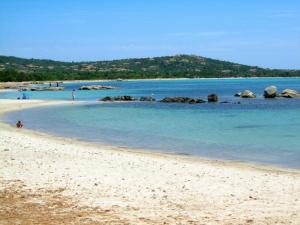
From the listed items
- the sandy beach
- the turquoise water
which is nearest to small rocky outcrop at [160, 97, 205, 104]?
the turquoise water

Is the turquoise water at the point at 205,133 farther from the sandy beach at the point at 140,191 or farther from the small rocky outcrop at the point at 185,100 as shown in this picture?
the small rocky outcrop at the point at 185,100

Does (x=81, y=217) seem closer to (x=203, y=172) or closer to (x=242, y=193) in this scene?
(x=242, y=193)

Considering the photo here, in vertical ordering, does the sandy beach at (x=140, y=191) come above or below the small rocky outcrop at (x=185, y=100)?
above

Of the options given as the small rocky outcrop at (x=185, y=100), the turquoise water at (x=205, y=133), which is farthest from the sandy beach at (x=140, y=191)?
the small rocky outcrop at (x=185, y=100)

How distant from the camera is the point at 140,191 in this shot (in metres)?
12.8

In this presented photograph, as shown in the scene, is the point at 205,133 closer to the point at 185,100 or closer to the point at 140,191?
the point at 140,191

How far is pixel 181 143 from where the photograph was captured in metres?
26.6

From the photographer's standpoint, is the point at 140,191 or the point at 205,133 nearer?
the point at 140,191

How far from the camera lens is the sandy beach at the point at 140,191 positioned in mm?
10344

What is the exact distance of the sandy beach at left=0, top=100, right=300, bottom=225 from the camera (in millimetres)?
10344

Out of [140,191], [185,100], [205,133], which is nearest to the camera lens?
[140,191]

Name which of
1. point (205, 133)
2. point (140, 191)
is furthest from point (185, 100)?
point (140, 191)

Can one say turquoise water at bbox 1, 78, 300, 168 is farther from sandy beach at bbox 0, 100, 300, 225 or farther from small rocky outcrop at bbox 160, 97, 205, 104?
small rocky outcrop at bbox 160, 97, 205, 104

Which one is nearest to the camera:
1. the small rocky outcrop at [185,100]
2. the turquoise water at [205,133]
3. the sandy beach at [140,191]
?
the sandy beach at [140,191]
